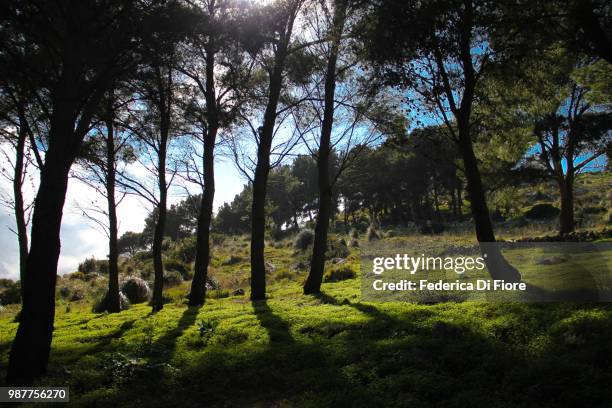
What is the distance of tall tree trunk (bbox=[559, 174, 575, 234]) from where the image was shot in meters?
Answer: 20.4

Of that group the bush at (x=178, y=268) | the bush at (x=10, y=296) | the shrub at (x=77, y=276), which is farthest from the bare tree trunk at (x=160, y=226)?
the shrub at (x=77, y=276)

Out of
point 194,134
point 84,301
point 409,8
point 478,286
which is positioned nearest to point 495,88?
point 409,8

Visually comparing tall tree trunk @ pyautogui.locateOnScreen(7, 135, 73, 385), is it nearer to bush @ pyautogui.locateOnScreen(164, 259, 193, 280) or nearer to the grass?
the grass

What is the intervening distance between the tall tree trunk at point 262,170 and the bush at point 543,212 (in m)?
35.8

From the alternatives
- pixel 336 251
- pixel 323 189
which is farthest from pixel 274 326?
pixel 336 251

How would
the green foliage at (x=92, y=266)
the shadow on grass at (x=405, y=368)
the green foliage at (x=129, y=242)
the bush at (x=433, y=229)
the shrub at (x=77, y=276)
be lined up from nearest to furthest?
the shadow on grass at (x=405, y=368), the shrub at (x=77, y=276), the green foliage at (x=92, y=266), the bush at (x=433, y=229), the green foliage at (x=129, y=242)

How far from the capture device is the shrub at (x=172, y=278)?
24.5 meters

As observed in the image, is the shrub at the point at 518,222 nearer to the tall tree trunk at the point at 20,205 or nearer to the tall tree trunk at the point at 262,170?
the tall tree trunk at the point at 262,170

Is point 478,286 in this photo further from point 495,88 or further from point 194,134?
point 194,134

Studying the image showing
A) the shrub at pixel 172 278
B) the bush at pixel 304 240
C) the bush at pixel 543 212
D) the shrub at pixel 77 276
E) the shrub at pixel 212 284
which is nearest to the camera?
the shrub at pixel 212 284

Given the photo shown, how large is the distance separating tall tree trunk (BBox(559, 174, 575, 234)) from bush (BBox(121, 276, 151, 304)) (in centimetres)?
2035

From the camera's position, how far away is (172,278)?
24969mm

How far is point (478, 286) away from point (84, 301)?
19.8 m

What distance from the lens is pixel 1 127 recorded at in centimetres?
1386
